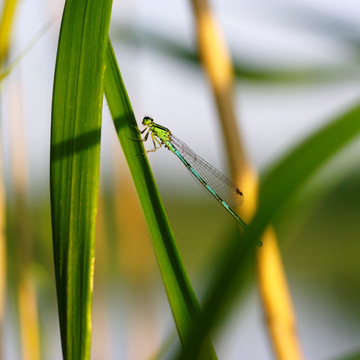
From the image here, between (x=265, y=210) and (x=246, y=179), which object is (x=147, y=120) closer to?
(x=246, y=179)

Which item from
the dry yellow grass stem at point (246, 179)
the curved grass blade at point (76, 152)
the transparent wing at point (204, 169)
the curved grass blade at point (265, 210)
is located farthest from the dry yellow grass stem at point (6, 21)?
the transparent wing at point (204, 169)

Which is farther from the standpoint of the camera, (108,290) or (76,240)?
(108,290)

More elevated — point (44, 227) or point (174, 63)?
point (174, 63)

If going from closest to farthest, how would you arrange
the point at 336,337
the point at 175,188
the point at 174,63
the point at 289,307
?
the point at 289,307
the point at 174,63
the point at 336,337
the point at 175,188

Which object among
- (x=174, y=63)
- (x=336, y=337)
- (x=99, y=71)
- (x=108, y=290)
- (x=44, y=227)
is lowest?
(x=336, y=337)

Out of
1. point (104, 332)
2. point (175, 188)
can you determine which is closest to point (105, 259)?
point (104, 332)

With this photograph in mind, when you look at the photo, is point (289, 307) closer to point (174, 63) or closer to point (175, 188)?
point (174, 63)
